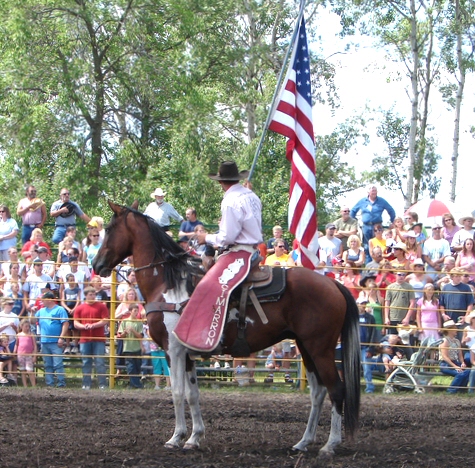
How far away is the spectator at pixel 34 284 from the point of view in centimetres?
1466

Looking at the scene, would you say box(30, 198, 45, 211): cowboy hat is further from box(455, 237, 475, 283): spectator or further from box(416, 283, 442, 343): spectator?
box(455, 237, 475, 283): spectator

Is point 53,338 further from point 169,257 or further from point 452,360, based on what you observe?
point 452,360

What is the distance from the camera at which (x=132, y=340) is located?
14203 millimetres

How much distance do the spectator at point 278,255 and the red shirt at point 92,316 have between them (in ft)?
9.24

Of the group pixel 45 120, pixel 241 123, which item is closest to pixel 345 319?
pixel 45 120

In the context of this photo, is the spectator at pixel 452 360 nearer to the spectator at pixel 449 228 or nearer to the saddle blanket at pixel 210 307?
the spectator at pixel 449 228

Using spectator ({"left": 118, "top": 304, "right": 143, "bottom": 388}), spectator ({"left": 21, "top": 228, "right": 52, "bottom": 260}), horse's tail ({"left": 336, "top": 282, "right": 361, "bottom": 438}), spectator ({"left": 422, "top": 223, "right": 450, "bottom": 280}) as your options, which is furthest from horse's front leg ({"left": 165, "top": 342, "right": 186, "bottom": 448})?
spectator ({"left": 422, "top": 223, "right": 450, "bottom": 280})

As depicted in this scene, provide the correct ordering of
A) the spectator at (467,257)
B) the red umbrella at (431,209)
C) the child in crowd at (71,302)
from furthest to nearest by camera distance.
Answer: the red umbrella at (431,209), the spectator at (467,257), the child in crowd at (71,302)

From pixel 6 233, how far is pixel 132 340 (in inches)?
152

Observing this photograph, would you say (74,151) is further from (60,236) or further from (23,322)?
(23,322)

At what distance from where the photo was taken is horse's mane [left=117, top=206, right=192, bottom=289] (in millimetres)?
8789

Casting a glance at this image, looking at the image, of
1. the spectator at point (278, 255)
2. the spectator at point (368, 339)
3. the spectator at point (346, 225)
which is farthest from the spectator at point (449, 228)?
the spectator at point (278, 255)

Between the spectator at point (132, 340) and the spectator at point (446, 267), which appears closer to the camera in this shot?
the spectator at point (132, 340)

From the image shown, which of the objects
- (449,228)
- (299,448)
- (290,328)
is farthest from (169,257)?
(449,228)
